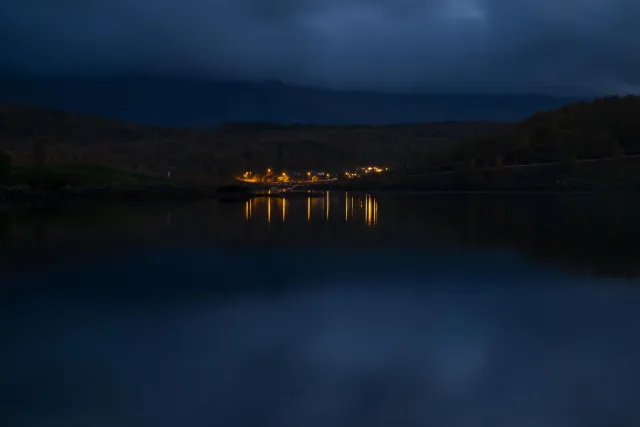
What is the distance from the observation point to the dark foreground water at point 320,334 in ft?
26.9

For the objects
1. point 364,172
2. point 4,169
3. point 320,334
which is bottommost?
point 320,334

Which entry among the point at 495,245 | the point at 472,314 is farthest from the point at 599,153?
the point at 472,314

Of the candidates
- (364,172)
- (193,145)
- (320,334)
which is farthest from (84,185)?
(193,145)

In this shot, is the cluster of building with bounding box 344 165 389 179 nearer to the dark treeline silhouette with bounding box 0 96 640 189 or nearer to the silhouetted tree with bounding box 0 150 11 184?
the dark treeline silhouette with bounding box 0 96 640 189

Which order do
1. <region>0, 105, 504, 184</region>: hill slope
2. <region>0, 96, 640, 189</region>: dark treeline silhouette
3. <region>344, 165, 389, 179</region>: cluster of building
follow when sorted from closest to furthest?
<region>0, 96, 640, 189</region>: dark treeline silhouette, <region>344, 165, 389, 179</region>: cluster of building, <region>0, 105, 504, 184</region>: hill slope

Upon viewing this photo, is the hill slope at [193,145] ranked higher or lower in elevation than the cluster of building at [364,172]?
higher

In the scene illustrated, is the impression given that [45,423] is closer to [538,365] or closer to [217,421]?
[217,421]

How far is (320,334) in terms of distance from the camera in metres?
11.3

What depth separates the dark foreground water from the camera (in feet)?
26.9

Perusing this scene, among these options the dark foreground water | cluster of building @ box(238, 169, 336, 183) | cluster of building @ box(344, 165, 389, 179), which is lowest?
the dark foreground water

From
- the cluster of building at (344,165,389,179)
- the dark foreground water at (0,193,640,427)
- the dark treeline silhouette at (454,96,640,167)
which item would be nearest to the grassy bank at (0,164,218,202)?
the cluster of building at (344,165,389,179)

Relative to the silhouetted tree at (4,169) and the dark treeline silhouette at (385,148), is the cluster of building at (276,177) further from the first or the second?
the silhouetted tree at (4,169)

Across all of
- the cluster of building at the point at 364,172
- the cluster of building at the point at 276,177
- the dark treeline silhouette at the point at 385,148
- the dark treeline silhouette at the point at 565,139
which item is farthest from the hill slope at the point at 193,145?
the dark treeline silhouette at the point at 565,139

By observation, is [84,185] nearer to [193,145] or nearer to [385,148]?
[193,145]
